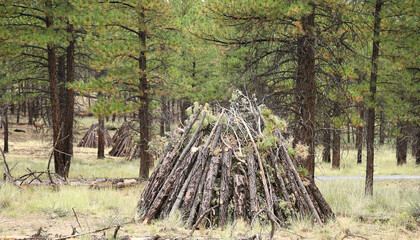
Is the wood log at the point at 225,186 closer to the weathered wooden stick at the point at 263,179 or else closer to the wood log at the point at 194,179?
the wood log at the point at 194,179

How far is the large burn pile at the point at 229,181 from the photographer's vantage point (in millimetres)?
6672

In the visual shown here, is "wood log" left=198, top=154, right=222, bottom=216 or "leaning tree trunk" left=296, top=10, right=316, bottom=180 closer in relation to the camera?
"wood log" left=198, top=154, right=222, bottom=216

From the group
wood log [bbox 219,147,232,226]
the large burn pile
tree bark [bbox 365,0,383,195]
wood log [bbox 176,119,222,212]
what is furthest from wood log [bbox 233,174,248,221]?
tree bark [bbox 365,0,383,195]

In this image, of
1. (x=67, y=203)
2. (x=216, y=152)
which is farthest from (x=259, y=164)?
(x=67, y=203)

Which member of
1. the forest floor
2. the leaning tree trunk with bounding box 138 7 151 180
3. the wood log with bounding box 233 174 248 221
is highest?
the leaning tree trunk with bounding box 138 7 151 180

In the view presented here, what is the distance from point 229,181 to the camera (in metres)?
6.88

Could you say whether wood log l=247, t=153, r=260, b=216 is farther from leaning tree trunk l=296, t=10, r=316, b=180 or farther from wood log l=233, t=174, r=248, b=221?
leaning tree trunk l=296, t=10, r=316, b=180

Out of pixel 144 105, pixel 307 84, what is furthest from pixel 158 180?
pixel 144 105

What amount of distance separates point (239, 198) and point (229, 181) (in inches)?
14.2

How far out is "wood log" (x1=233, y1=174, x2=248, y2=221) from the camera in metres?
6.57

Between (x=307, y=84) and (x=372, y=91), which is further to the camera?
(x=372, y=91)

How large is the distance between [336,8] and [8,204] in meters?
7.86

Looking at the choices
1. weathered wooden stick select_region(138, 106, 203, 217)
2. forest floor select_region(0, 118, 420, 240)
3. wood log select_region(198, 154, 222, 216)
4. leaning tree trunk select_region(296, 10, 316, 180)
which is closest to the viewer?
forest floor select_region(0, 118, 420, 240)

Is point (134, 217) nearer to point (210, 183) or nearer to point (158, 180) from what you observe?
point (158, 180)
